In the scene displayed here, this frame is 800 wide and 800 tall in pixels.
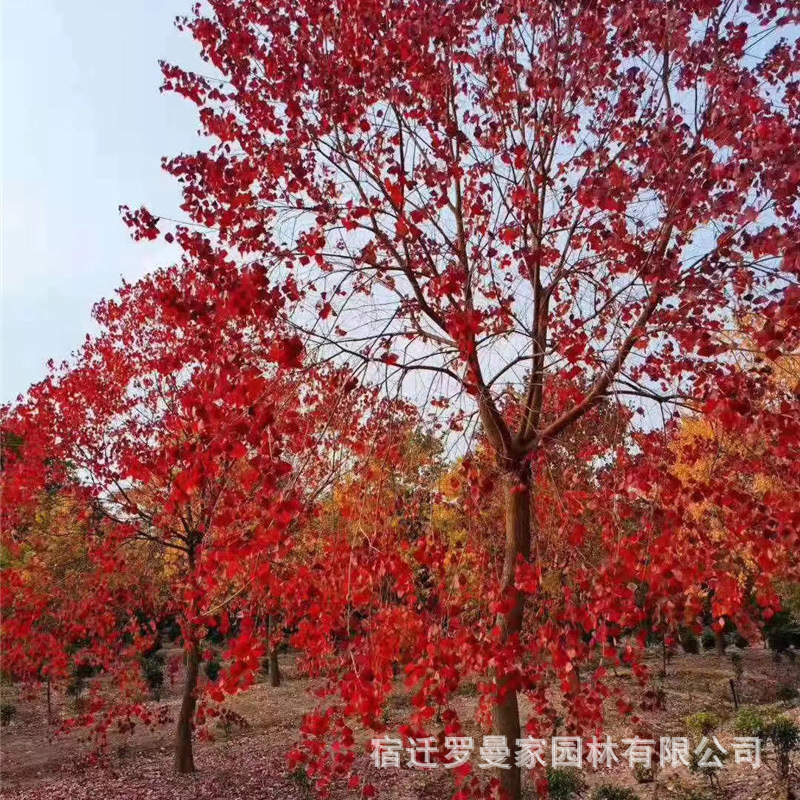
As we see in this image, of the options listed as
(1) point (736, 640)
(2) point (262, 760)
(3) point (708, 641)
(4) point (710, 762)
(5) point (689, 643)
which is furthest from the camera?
(3) point (708, 641)

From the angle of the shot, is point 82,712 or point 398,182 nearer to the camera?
point 398,182

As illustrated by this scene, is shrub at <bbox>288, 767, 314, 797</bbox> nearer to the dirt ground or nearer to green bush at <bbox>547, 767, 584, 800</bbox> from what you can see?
the dirt ground

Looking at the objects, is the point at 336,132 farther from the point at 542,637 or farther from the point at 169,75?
the point at 542,637

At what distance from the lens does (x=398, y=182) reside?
5543 millimetres

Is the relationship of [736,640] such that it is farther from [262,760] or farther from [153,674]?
[153,674]

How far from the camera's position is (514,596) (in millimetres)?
5145

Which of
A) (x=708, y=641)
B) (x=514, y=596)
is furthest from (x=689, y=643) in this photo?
(x=514, y=596)

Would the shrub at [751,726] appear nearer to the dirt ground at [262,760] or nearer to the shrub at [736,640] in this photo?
the dirt ground at [262,760]

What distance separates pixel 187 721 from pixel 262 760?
2.08 metres

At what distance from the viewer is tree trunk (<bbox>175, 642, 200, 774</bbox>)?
1137 centimetres

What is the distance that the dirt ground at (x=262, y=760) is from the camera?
10148 mm

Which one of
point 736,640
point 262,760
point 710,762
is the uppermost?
point 736,640

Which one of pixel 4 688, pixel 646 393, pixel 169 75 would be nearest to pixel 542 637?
pixel 646 393

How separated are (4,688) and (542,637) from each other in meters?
23.6
